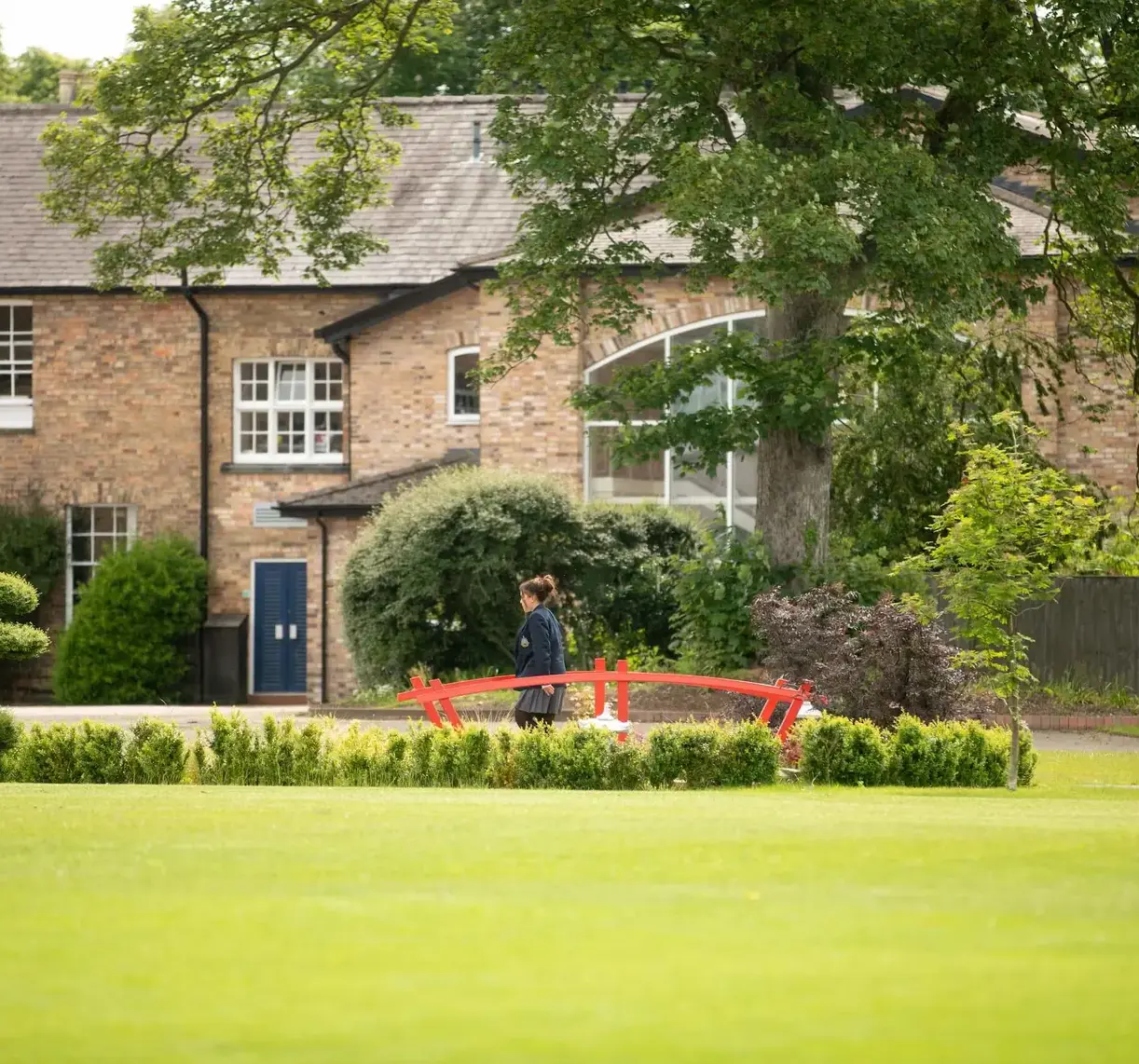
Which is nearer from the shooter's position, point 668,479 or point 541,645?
point 541,645

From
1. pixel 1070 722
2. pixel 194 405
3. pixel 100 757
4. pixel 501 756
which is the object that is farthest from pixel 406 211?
pixel 501 756

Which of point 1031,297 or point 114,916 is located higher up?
point 1031,297

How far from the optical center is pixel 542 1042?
4426 millimetres

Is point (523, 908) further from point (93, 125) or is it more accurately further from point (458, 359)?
point (458, 359)

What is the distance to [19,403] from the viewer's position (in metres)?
32.5

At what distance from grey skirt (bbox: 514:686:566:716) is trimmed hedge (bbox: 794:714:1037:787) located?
2002mm

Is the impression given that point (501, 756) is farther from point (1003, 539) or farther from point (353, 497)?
point (353, 497)

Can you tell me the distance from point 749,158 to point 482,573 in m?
8.66

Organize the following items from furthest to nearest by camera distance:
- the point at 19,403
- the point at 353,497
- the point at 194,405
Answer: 1. the point at 19,403
2. the point at 194,405
3. the point at 353,497

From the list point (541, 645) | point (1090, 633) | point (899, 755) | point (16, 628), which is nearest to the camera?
point (899, 755)

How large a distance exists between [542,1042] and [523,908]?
71.6 inches

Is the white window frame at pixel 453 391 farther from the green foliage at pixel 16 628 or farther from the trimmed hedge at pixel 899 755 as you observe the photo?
the trimmed hedge at pixel 899 755

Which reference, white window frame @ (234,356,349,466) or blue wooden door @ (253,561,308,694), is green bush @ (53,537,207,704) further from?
white window frame @ (234,356,349,466)

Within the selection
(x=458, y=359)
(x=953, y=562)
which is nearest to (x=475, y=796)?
(x=953, y=562)
